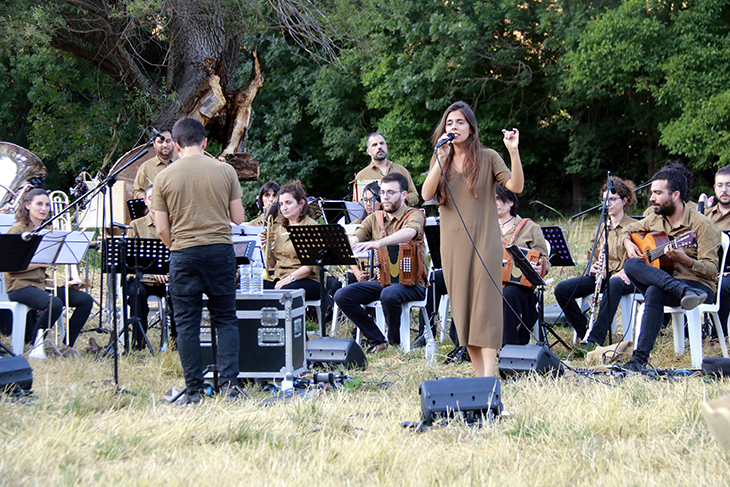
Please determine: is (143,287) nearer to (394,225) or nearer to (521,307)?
(394,225)

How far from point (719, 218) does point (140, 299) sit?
5380 mm

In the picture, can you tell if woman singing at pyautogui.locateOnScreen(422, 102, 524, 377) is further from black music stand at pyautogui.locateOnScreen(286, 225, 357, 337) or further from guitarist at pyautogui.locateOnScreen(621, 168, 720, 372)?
black music stand at pyautogui.locateOnScreen(286, 225, 357, 337)

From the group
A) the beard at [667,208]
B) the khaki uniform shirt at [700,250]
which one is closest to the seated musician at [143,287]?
the beard at [667,208]

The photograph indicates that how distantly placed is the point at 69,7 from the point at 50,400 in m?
9.98

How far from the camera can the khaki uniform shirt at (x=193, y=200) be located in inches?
169

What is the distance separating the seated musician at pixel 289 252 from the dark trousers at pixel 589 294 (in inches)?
92.4

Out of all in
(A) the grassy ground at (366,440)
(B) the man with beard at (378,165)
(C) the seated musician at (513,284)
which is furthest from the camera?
(B) the man with beard at (378,165)

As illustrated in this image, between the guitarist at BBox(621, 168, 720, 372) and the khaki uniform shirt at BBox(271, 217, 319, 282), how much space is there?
301 cm

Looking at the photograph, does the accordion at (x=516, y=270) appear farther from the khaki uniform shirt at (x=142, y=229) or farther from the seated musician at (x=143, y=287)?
the khaki uniform shirt at (x=142, y=229)

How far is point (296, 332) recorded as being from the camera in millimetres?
5164

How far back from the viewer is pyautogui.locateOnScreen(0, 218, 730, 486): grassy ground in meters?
2.88

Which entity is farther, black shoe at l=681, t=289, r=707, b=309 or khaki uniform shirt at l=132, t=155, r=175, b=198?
khaki uniform shirt at l=132, t=155, r=175, b=198

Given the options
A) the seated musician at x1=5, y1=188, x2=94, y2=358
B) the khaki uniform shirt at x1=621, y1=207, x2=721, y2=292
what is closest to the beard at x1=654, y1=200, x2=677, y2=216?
the khaki uniform shirt at x1=621, y1=207, x2=721, y2=292

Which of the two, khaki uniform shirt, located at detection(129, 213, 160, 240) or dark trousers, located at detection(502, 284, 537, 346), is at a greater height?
khaki uniform shirt, located at detection(129, 213, 160, 240)
